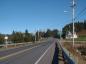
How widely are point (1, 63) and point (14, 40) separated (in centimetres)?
6941

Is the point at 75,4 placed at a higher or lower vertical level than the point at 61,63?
higher

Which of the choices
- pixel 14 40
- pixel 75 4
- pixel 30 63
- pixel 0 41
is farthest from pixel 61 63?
pixel 14 40

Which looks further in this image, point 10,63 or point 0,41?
point 0,41

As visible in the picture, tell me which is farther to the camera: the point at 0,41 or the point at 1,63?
the point at 0,41

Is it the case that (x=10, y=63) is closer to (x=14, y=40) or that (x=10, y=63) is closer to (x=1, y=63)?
(x=1, y=63)

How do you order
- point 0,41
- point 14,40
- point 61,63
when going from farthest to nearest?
point 14,40, point 0,41, point 61,63

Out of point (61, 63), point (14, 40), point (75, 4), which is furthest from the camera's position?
point (14, 40)

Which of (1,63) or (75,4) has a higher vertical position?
(75,4)

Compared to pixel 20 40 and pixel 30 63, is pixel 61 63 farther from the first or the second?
pixel 20 40

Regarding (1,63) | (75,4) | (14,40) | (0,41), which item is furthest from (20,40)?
(1,63)

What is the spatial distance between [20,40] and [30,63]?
235 feet

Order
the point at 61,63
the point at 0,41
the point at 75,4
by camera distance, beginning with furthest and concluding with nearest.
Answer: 1. the point at 0,41
2. the point at 75,4
3. the point at 61,63

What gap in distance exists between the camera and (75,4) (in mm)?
55406

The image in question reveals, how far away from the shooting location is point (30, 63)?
2130 cm
